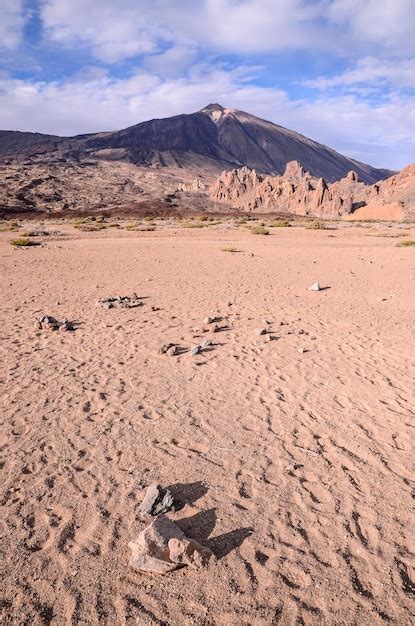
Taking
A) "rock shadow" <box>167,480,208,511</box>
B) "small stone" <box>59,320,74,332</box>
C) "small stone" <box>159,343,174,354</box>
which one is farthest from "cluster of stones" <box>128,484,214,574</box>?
"small stone" <box>59,320,74,332</box>

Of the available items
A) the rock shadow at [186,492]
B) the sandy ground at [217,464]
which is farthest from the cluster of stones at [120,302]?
the rock shadow at [186,492]

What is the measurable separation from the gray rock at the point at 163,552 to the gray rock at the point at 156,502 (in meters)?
0.39

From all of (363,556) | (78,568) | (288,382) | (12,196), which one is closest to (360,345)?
(288,382)

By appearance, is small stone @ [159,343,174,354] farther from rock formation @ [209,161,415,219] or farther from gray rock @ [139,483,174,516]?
rock formation @ [209,161,415,219]

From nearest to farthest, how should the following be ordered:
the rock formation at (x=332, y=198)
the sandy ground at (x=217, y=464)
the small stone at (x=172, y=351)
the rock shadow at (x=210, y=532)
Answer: the sandy ground at (x=217, y=464) < the rock shadow at (x=210, y=532) < the small stone at (x=172, y=351) < the rock formation at (x=332, y=198)

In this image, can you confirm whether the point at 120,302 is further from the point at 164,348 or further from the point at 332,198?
the point at 332,198

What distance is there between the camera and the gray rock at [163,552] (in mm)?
2936

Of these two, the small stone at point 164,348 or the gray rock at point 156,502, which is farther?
the small stone at point 164,348

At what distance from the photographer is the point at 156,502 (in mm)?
3572

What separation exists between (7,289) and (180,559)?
11204 mm

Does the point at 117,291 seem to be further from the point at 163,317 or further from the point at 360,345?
the point at 360,345

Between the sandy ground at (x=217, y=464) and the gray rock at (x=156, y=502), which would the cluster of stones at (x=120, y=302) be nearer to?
the sandy ground at (x=217, y=464)

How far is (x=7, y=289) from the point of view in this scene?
12.2 metres

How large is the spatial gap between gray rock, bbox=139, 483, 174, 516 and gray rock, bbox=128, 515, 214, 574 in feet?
1.28
